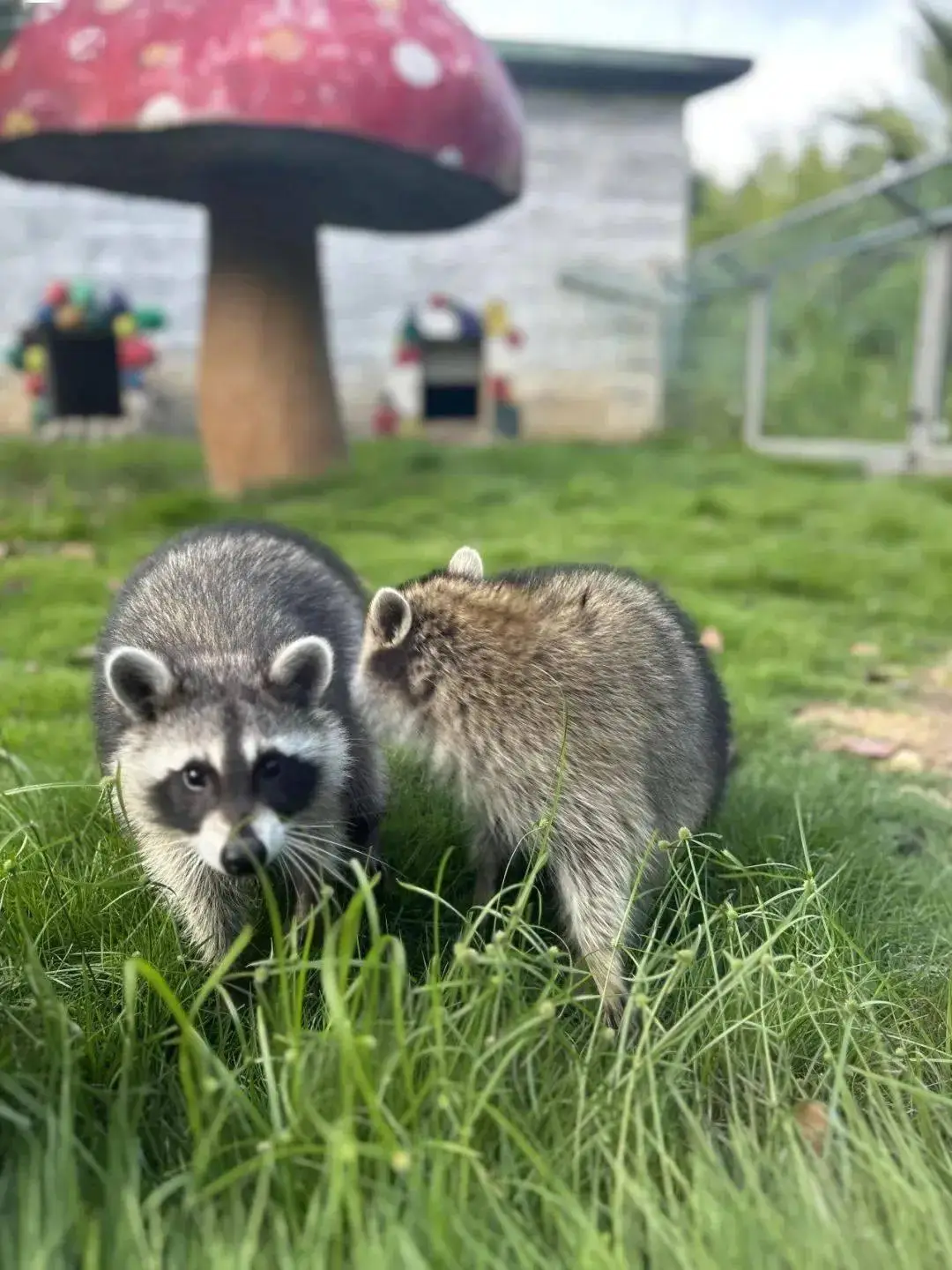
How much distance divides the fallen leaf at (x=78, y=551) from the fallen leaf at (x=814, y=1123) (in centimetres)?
562

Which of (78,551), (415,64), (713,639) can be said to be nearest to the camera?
(713,639)

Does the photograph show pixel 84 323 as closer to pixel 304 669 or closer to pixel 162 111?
pixel 162 111

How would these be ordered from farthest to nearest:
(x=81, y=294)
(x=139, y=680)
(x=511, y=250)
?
(x=511, y=250)
(x=81, y=294)
(x=139, y=680)

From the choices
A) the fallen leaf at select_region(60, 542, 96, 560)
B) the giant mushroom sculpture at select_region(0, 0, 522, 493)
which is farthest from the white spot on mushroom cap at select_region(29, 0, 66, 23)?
the fallen leaf at select_region(60, 542, 96, 560)

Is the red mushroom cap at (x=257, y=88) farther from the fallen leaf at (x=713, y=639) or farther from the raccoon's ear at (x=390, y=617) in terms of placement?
the raccoon's ear at (x=390, y=617)

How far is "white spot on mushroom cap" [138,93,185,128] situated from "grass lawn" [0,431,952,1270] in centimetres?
415

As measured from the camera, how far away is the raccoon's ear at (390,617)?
Answer: 90.7 inches

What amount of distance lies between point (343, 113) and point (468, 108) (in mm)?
926

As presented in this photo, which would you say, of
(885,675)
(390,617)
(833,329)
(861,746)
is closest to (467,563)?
(390,617)

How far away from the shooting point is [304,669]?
2.42m

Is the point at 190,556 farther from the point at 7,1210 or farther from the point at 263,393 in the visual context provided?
the point at 263,393

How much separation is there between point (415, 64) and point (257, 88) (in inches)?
39.6

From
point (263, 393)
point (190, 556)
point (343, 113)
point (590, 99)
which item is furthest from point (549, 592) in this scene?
point (590, 99)

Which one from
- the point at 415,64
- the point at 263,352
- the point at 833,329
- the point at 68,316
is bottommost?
the point at 263,352
